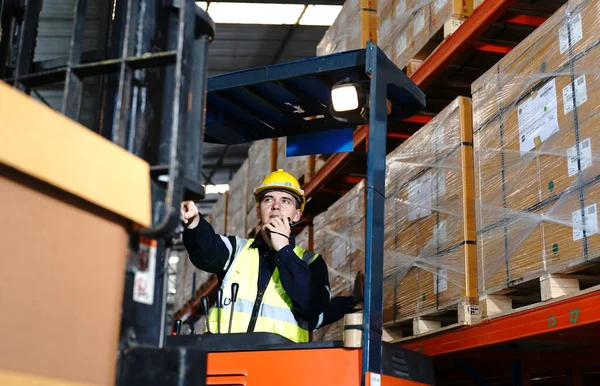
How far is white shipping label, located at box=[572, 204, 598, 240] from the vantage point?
2.65m

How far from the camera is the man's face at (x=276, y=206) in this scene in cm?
379

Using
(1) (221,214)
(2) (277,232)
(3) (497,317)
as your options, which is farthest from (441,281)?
(1) (221,214)

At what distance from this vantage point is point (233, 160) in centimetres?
1675

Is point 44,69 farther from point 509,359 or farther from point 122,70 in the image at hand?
point 509,359

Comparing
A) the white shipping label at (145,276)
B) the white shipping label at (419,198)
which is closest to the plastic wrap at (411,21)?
the white shipping label at (419,198)

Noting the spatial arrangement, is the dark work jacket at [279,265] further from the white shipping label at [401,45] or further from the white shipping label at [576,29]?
the white shipping label at [401,45]

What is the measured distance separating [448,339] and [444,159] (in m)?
0.91

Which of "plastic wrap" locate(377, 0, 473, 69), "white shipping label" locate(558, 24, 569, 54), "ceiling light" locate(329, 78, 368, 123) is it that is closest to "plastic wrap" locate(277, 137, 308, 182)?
"plastic wrap" locate(377, 0, 473, 69)

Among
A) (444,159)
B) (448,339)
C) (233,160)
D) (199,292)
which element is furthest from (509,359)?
(233,160)

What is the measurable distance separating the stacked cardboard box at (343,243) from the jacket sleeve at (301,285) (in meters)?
1.09

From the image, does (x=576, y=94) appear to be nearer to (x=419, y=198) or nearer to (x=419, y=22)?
(x=419, y=198)

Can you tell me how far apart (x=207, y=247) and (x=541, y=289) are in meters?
1.45

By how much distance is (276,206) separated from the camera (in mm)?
3801

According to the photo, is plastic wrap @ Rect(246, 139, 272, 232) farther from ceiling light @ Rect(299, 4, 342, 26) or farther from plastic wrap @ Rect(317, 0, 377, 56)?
ceiling light @ Rect(299, 4, 342, 26)
